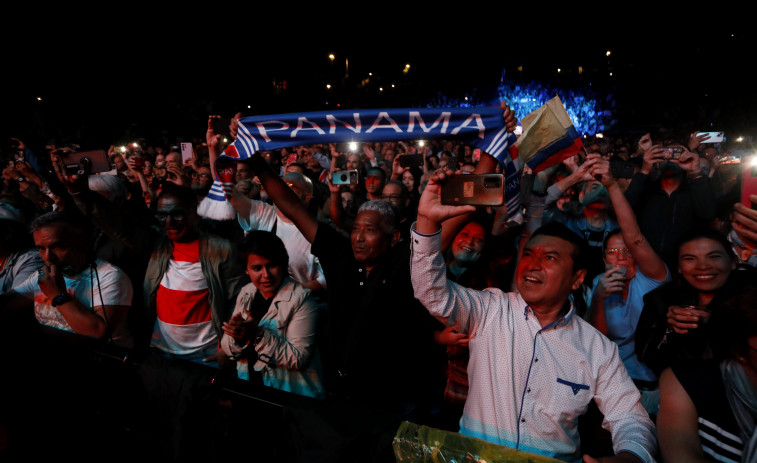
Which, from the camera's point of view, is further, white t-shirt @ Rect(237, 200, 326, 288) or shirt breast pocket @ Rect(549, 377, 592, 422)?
white t-shirt @ Rect(237, 200, 326, 288)

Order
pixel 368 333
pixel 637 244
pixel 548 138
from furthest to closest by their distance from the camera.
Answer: pixel 548 138
pixel 637 244
pixel 368 333

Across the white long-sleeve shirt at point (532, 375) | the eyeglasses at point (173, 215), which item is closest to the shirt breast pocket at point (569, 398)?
the white long-sleeve shirt at point (532, 375)

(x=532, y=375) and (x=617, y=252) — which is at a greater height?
A: (x=617, y=252)

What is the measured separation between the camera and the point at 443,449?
1282 mm

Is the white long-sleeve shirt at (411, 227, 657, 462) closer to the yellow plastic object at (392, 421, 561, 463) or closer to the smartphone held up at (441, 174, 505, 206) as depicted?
the smartphone held up at (441, 174, 505, 206)

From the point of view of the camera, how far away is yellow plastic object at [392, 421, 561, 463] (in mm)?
1242

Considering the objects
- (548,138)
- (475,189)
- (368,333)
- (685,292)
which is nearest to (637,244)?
(685,292)

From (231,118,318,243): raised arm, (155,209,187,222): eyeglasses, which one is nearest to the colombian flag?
(231,118,318,243): raised arm

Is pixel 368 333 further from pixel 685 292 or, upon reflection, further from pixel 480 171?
pixel 685 292

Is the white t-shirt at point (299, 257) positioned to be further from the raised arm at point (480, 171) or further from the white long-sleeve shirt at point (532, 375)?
the white long-sleeve shirt at point (532, 375)

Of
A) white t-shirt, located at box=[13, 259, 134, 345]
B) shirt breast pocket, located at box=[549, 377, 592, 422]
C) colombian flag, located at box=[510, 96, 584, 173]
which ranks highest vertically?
colombian flag, located at box=[510, 96, 584, 173]

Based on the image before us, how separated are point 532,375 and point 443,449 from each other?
80 centimetres

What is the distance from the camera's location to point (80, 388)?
6.59 ft

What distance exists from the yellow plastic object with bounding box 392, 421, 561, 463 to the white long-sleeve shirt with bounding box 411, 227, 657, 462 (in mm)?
659
